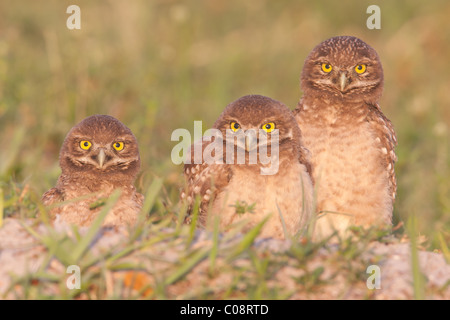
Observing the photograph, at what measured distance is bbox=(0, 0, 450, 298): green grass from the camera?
306 inches

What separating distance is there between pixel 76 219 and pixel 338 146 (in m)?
1.98

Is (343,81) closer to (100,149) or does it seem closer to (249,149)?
(249,149)

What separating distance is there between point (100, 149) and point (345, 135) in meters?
1.81

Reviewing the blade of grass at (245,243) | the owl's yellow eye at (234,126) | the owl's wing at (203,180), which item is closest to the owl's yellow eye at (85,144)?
the owl's wing at (203,180)

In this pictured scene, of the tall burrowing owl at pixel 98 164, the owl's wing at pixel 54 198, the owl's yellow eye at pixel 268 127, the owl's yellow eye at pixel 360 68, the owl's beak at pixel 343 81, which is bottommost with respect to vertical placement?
the owl's wing at pixel 54 198

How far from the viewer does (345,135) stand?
19.6 ft

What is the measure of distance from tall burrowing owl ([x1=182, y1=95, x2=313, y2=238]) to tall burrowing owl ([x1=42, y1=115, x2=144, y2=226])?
0.64m

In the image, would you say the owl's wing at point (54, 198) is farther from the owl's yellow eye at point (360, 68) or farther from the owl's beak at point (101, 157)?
the owl's yellow eye at point (360, 68)

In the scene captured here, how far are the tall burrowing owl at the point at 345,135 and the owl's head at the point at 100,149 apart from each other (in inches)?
52.6

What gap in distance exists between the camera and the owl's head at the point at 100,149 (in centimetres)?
577

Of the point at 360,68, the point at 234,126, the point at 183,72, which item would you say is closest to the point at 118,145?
the point at 234,126

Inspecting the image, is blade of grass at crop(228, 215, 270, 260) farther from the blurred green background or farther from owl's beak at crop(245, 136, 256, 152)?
the blurred green background

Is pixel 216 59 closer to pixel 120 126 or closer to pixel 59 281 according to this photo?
pixel 120 126

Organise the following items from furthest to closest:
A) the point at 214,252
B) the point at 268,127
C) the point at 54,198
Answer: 1. the point at 54,198
2. the point at 268,127
3. the point at 214,252
